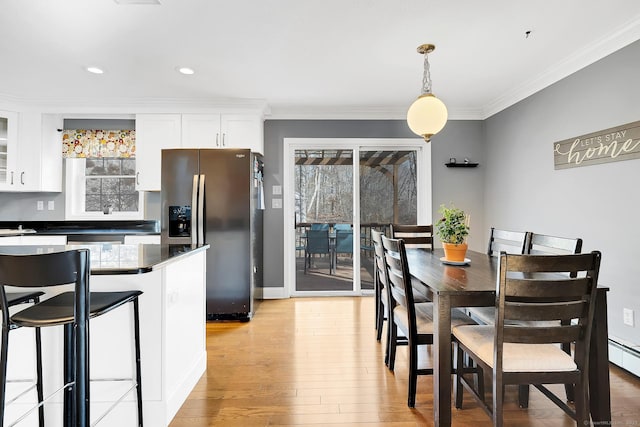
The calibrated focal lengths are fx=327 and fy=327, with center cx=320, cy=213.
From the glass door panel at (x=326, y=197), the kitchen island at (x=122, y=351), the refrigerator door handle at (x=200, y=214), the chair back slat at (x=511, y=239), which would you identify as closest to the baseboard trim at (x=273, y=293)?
the glass door panel at (x=326, y=197)

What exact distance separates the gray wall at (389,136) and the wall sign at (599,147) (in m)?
1.27

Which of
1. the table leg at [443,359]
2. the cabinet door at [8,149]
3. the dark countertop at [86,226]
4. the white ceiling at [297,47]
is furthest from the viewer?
the dark countertop at [86,226]

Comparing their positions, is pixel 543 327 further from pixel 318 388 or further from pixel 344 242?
pixel 344 242

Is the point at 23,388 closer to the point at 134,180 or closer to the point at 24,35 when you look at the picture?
the point at 24,35

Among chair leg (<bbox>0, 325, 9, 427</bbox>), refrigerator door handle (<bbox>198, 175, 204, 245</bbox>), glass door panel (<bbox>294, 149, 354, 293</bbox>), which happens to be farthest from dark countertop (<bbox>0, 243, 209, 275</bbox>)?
glass door panel (<bbox>294, 149, 354, 293</bbox>)

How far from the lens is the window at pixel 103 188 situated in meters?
4.17

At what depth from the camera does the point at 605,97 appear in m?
2.59

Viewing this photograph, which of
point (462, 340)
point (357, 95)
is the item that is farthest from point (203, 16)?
point (462, 340)

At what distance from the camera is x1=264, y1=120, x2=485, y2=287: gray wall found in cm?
425

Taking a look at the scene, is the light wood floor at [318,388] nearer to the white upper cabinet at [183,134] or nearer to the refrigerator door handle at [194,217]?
the refrigerator door handle at [194,217]

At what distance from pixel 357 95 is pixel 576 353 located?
3130 mm

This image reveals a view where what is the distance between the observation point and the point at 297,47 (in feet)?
8.82

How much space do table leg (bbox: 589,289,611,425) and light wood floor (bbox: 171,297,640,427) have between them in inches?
8.7

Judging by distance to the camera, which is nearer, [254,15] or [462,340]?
[462,340]
